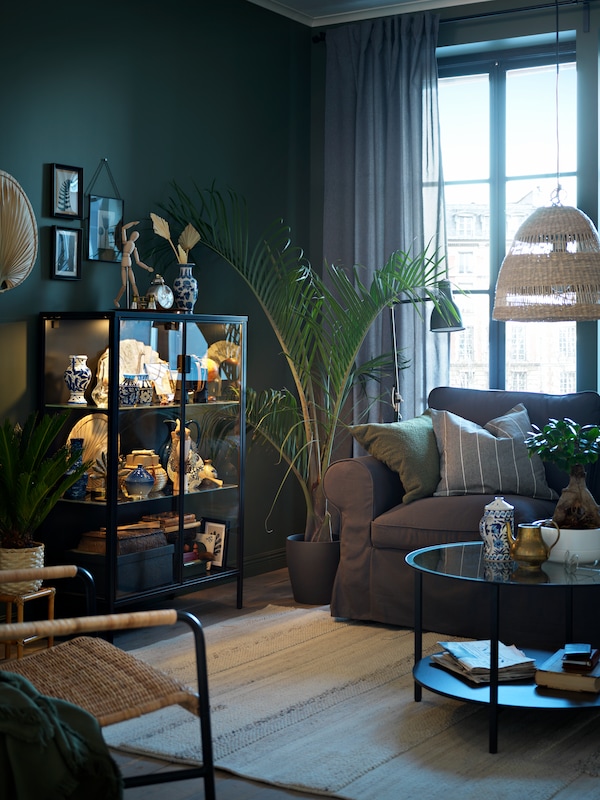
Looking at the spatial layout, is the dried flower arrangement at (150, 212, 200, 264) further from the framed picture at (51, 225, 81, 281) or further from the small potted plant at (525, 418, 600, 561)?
the small potted plant at (525, 418, 600, 561)

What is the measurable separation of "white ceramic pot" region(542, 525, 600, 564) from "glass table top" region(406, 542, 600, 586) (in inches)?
1.5

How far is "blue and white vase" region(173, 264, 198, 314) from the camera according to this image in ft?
14.3

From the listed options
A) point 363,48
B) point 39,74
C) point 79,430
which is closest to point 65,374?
point 79,430

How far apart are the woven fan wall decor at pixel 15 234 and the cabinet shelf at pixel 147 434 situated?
0.23 metres

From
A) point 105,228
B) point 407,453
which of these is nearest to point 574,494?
point 407,453

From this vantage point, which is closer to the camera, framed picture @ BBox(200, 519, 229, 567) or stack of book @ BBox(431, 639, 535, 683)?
stack of book @ BBox(431, 639, 535, 683)

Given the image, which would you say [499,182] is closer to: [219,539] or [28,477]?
[219,539]

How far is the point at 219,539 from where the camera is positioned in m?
4.38

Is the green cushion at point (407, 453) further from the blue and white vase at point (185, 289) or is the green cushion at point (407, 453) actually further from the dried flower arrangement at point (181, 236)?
the dried flower arrangement at point (181, 236)

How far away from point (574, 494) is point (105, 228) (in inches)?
88.5

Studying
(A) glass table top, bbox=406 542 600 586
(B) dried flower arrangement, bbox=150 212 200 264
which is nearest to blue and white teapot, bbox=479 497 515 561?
(A) glass table top, bbox=406 542 600 586

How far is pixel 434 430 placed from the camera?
436cm

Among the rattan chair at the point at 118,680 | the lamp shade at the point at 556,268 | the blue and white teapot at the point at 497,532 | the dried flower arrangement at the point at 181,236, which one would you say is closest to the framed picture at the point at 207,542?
the dried flower arrangement at the point at 181,236

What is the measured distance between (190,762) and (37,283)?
2074 mm
